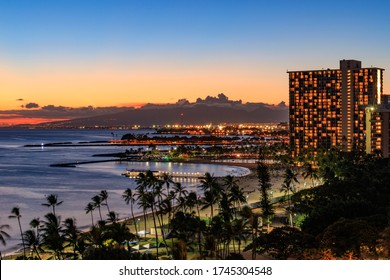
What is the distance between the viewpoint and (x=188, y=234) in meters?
17.6

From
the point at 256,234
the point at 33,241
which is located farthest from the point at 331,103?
the point at 33,241

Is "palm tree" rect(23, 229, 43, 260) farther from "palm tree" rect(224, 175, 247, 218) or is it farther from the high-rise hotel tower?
the high-rise hotel tower

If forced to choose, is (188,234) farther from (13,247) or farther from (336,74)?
(336,74)

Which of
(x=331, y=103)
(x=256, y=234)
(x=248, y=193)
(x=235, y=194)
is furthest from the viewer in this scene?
(x=331, y=103)

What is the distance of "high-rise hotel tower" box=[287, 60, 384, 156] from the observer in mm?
71438

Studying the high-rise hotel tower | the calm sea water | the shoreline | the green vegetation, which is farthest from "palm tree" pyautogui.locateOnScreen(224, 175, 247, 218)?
the high-rise hotel tower

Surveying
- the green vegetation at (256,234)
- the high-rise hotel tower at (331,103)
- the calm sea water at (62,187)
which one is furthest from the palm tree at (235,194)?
the high-rise hotel tower at (331,103)

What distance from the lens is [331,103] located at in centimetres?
7356

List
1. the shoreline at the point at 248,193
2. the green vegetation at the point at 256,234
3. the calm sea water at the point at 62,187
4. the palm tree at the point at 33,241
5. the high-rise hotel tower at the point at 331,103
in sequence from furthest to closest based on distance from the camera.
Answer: the high-rise hotel tower at the point at 331,103
the calm sea water at the point at 62,187
the shoreline at the point at 248,193
the palm tree at the point at 33,241
the green vegetation at the point at 256,234

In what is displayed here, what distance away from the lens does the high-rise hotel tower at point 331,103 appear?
71438mm

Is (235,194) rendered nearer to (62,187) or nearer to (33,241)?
(33,241)

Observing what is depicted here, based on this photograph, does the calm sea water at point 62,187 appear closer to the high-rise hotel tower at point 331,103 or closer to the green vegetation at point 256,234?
the green vegetation at point 256,234

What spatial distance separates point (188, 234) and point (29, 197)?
26.8 m
